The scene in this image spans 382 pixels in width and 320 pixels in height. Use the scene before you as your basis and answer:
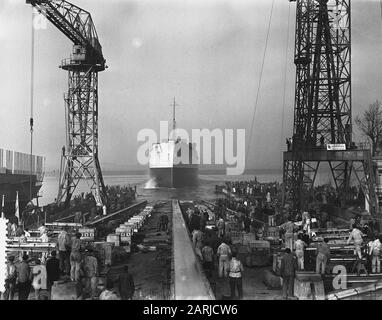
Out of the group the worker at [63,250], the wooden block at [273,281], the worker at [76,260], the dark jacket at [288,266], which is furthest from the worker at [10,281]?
the wooden block at [273,281]

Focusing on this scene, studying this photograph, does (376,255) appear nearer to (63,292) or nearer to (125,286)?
(125,286)

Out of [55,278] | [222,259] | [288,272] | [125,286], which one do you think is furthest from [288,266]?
[55,278]

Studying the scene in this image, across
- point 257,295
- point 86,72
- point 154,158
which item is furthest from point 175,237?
point 154,158

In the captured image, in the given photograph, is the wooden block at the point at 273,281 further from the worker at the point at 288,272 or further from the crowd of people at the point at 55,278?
the crowd of people at the point at 55,278

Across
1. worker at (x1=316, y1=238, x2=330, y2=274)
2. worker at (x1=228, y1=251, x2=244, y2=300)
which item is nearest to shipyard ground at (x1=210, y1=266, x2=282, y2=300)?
worker at (x1=228, y1=251, x2=244, y2=300)

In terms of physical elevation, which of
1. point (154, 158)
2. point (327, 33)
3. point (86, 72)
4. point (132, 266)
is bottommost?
point (132, 266)

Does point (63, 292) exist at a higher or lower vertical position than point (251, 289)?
higher
